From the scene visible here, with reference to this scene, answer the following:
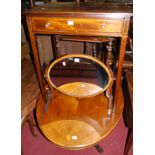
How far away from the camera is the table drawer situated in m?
0.82

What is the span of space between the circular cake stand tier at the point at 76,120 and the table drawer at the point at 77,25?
0.48 metres

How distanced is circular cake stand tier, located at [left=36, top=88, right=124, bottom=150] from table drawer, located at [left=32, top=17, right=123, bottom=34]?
0.48m

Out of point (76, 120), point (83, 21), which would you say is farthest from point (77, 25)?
point (76, 120)

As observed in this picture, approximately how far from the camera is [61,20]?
84 cm

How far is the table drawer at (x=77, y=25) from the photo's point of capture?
0.82m

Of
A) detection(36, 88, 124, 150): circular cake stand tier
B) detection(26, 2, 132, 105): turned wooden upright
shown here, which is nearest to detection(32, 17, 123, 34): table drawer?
detection(26, 2, 132, 105): turned wooden upright

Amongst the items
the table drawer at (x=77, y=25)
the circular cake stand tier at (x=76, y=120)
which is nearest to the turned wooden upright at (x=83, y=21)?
the table drawer at (x=77, y=25)

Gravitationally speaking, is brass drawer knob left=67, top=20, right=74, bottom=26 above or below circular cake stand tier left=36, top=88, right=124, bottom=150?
above

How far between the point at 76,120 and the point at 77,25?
1.70ft

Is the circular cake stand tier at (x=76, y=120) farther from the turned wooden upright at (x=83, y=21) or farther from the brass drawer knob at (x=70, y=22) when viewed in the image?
the brass drawer knob at (x=70, y=22)

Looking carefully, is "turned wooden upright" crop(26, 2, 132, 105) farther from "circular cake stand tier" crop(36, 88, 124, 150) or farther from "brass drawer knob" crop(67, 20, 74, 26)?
"circular cake stand tier" crop(36, 88, 124, 150)

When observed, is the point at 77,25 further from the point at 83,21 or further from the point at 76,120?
the point at 76,120
